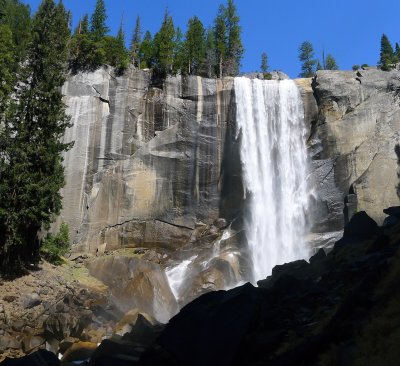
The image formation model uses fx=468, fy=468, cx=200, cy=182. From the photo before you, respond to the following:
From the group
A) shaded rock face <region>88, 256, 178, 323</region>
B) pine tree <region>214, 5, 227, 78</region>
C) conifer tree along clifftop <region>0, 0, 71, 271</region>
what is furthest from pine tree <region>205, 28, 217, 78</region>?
shaded rock face <region>88, 256, 178, 323</region>

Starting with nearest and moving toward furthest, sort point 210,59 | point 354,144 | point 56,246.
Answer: point 56,246 → point 354,144 → point 210,59

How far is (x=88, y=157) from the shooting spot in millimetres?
37531

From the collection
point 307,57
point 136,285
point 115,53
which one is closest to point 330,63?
point 307,57

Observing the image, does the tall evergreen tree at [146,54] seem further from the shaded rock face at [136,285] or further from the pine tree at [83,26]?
the shaded rock face at [136,285]

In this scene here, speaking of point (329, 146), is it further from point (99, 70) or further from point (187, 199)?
point (99, 70)

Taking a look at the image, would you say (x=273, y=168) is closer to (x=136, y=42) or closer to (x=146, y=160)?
(x=146, y=160)

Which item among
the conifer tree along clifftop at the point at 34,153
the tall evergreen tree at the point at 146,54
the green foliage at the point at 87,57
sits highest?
the tall evergreen tree at the point at 146,54

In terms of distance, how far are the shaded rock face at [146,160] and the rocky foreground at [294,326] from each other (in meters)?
20.6

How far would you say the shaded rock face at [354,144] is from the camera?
34.1 meters

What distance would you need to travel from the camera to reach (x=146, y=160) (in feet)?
123

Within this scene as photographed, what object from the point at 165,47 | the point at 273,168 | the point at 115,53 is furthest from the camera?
the point at 165,47

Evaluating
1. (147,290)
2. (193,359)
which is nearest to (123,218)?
(147,290)

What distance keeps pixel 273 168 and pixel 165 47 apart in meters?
16.9

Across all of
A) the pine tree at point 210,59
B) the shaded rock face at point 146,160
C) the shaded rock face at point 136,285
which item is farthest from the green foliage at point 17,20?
the shaded rock face at point 136,285
